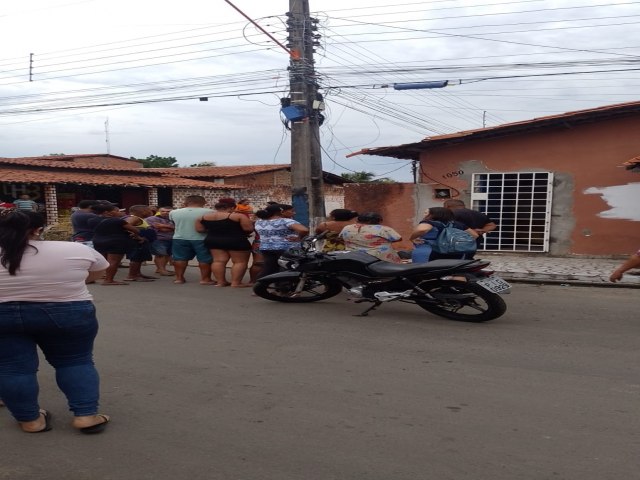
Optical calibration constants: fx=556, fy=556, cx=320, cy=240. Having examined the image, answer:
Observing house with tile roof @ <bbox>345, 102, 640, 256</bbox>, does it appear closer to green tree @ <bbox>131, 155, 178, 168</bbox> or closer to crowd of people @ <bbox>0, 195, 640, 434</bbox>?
crowd of people @ <bbox>0, 195, 640, 434</bbox>

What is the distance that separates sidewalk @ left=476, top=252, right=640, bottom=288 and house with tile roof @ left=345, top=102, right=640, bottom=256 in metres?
0.56

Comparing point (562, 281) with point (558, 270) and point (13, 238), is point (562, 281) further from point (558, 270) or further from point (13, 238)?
point (13, 238)

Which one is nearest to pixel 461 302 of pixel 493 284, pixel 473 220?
pixel 493 284

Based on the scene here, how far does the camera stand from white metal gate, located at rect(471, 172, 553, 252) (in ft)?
40.7

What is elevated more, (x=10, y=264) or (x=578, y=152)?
(x=578, y=152)

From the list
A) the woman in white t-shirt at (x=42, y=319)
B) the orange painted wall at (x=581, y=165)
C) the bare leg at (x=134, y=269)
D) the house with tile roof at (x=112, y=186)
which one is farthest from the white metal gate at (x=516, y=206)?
the house with tile roof at (x=112, y=186)

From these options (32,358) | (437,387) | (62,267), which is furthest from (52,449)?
(437,387)

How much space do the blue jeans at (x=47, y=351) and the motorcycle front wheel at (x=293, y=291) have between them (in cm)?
372

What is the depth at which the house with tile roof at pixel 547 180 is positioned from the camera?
11.6 m

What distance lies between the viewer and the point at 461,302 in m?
6.00

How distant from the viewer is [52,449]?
320cm

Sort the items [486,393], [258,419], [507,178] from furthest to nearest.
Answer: [507,178]
[486,393]
[258,419]

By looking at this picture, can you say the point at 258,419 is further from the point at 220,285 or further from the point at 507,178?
the point at 507,178

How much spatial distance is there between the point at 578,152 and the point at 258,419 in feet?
35.0
